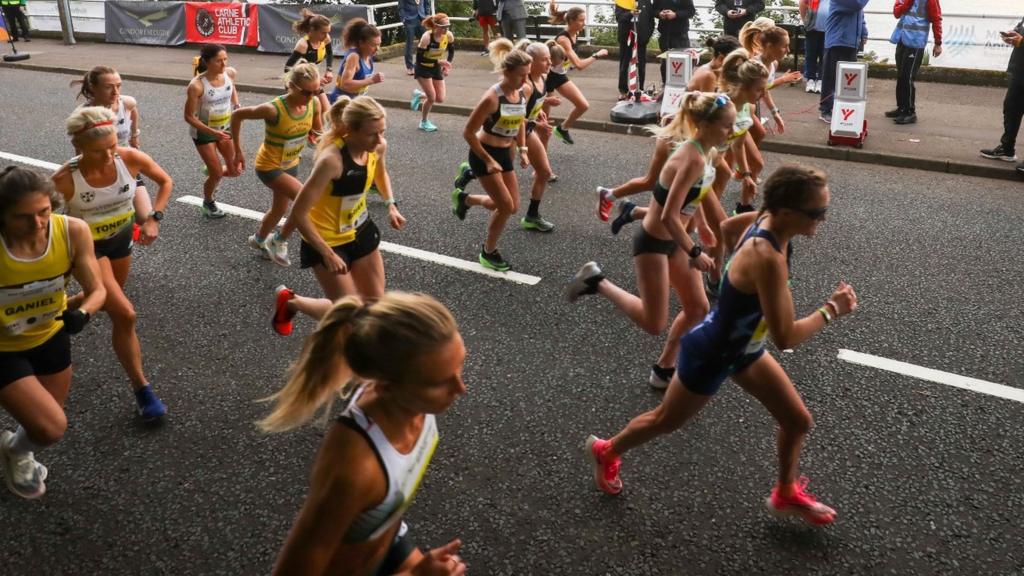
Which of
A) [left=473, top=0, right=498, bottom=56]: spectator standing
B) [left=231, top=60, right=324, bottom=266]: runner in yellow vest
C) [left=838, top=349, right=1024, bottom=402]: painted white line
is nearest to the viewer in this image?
[left=838, top=349, right=1024, bottom=402]: painted white line

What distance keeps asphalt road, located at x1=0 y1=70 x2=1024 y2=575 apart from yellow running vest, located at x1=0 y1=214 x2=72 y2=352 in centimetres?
91

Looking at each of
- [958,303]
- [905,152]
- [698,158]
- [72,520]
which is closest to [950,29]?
[905,152]

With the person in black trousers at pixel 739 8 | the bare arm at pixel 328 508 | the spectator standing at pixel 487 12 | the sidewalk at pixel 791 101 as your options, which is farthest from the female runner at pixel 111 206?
the spectator standing at pixel 487 12

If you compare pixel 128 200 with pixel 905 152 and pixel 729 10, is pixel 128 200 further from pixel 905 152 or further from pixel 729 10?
pixel 729 10

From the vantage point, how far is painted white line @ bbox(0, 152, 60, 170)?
10242 millimetres

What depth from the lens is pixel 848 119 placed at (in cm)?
1044

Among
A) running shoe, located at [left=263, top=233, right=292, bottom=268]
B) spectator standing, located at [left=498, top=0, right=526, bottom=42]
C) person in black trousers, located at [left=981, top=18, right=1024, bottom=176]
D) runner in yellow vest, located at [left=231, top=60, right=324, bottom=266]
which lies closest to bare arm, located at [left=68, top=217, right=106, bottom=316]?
running shoe, located at [left=263, top=233, right=292, bottom=268]

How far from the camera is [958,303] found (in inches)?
246

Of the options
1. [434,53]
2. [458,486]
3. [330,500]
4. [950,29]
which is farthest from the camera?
[950,29]

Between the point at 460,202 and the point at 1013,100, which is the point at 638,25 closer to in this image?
the point at 1013,100

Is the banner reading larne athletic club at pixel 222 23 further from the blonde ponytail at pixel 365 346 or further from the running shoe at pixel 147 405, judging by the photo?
the blonde ponytail at pixel 365 346

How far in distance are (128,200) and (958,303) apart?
588 cm

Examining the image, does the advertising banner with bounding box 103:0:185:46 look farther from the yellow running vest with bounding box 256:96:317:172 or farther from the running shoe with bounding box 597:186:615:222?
the running shoe with bounding box 597:186:615:222

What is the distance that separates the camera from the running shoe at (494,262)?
6.93 metres
